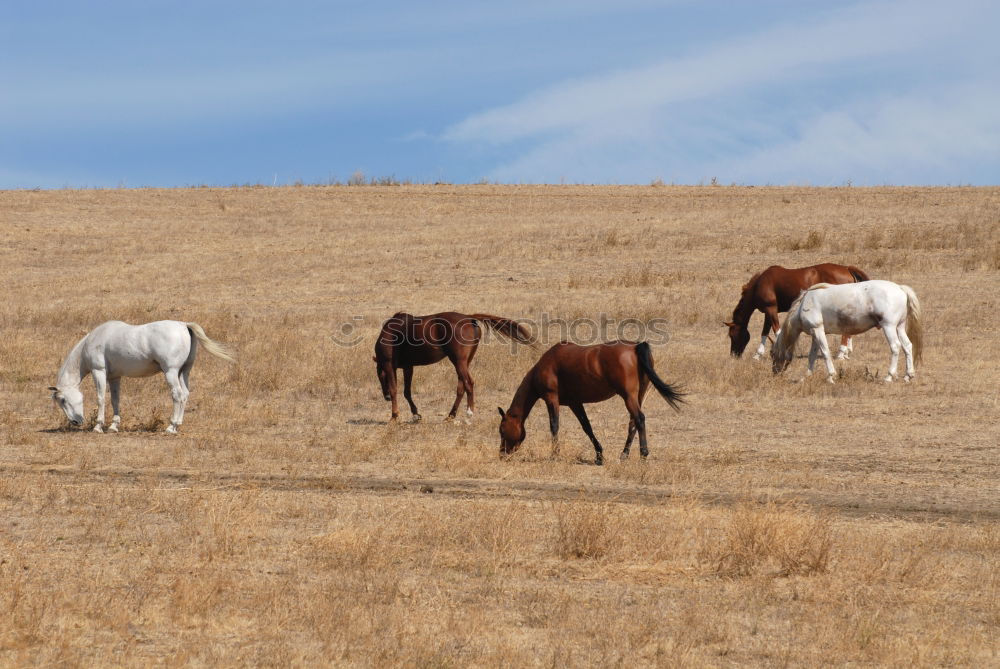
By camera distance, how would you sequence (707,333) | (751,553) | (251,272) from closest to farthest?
1. (751,553)
2. (707,333)
3. (251,272)

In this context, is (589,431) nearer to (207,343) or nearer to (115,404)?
(207,343)

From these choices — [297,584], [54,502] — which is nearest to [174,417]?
[54,502]

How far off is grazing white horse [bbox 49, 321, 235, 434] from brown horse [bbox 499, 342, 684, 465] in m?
4.93

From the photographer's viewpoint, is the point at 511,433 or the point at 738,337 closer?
the point at 511,433

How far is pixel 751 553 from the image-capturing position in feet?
26.7

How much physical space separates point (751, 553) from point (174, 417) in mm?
9725

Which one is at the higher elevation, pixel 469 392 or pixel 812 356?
pixel 812 356

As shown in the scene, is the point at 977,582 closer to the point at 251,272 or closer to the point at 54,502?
the point at 54,502

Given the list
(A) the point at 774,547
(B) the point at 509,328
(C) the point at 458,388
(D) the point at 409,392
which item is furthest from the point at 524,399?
(A) the point at 774,547

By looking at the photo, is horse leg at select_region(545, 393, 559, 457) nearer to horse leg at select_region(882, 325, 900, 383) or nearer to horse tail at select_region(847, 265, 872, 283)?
horse leg at select_region(882, 325, 900, 383)

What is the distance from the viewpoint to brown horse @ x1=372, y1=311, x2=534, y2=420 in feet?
54.0

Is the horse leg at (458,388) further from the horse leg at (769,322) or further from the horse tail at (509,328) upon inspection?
the horse leg at (769,322)

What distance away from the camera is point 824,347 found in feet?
61.5

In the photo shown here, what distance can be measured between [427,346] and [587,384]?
4483 mm
